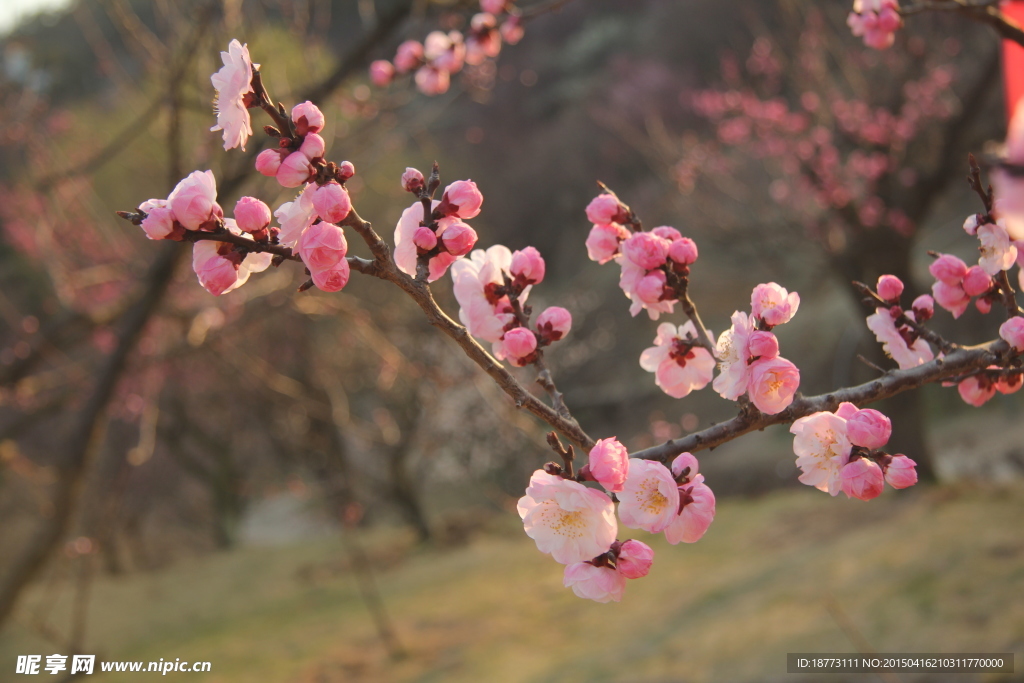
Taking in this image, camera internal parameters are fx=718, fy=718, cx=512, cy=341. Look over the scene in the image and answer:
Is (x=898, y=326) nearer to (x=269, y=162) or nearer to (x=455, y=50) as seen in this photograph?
(x=269, y=162)

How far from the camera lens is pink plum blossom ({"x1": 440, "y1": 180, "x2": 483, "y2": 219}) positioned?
596 mm

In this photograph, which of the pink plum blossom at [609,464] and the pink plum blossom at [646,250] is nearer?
the pink plum blossom at [609,464]

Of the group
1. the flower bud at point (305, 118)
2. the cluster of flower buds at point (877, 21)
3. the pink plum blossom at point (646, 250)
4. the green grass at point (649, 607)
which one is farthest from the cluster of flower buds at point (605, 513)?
the cluster of flower buds at point (877, 21)

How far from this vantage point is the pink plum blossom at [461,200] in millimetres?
596

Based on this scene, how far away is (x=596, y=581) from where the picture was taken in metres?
0.56

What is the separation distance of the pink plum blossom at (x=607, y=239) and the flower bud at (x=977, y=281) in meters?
0.36

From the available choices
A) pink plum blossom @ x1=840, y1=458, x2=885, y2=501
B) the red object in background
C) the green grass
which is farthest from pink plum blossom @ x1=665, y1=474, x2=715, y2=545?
the red object in background

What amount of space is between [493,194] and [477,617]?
28.2ft

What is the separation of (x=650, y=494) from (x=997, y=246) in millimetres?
442

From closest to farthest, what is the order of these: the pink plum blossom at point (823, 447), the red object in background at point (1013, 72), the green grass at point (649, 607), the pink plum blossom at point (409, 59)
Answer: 1. the pink plum blossom at point (823, 447)
2. the pink plum blossom at point (409, 59)
3. the red object in background at point (1013, 72)
4. the green grass at point (649, 607)

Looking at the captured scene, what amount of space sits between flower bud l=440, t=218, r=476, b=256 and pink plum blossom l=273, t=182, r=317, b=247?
11 centimetres

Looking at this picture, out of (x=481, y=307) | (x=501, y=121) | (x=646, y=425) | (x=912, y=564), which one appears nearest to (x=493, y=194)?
(x=501, y=121)

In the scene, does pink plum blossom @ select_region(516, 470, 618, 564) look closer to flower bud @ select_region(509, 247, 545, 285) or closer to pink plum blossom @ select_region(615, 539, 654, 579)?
pink plum blossom @ select_region(615, 539, 654, 579)

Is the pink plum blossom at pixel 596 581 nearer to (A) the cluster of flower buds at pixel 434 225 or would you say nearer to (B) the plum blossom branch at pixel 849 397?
(B) the plum blossom branch at pixel 849 397
